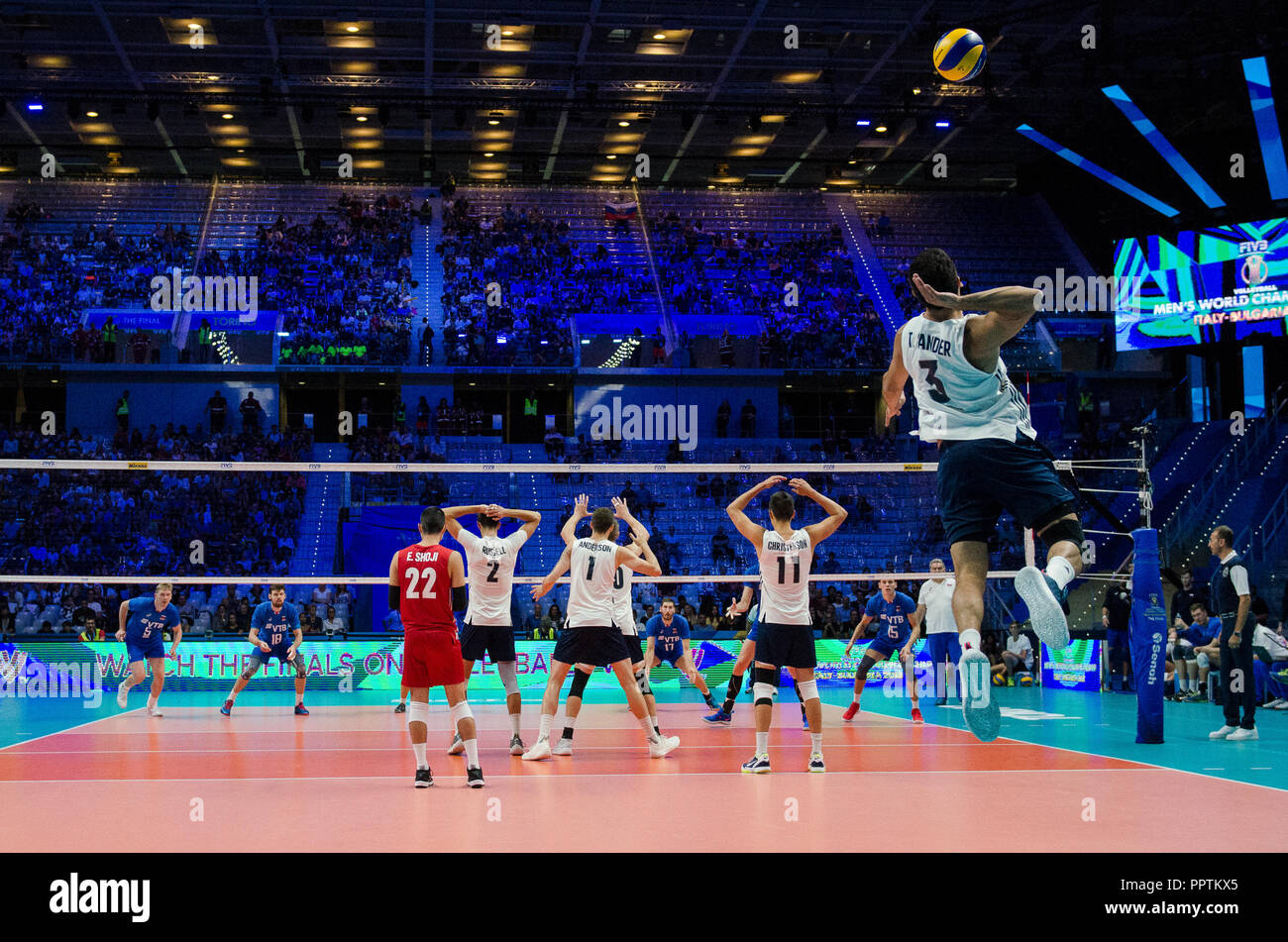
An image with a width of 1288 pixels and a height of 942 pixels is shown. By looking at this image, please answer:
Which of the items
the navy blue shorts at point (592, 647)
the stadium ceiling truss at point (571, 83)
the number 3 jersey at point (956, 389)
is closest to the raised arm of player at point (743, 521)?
the navy blue shorts at point (592, 647)

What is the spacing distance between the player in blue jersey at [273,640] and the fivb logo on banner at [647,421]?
15507 millimetres

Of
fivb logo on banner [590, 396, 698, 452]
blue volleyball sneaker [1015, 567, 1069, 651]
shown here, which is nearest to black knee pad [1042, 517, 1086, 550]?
blue volleyball sneaker [1015, 567, 1069, 651]

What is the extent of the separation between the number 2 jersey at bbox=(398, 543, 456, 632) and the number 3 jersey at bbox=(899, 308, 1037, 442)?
4.49 m

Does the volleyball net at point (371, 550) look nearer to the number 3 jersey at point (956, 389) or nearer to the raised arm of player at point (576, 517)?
the raised arm of player at point (576, 517)

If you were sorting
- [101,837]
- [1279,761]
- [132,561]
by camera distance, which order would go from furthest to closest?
[132,561] → [1279,761] → [101,837]

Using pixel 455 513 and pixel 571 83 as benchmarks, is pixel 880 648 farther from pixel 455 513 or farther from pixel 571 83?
pixel 571 83

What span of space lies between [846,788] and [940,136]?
31.2 m

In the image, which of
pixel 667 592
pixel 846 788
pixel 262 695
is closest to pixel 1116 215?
pixel 667 592

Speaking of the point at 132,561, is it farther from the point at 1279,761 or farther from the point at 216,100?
the point at 1279,761

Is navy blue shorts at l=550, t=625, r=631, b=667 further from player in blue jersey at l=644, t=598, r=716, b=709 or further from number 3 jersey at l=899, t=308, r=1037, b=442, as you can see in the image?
number 3 jersey at l=899, t=308, r=1037, b=442

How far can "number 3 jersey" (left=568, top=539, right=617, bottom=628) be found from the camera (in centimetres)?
1031

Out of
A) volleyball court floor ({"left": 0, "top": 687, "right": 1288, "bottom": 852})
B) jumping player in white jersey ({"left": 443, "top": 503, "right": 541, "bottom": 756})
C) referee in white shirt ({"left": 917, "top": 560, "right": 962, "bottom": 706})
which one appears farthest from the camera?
referee in white shirt ({"left": 917, "top": 560, "right": 962, "bottom": 706})

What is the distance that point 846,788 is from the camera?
26.9ft
